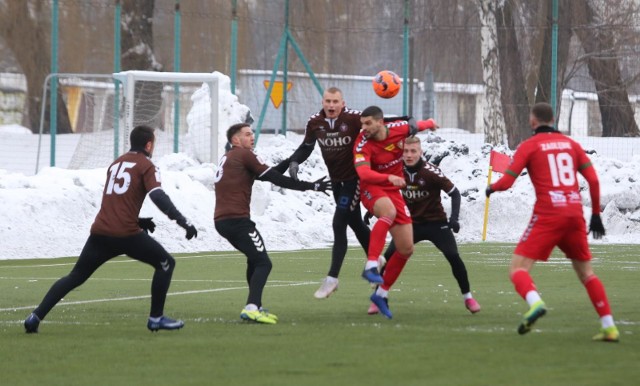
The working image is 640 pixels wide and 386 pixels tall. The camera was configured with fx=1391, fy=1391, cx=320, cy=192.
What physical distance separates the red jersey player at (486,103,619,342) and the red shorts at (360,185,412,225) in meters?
2.22

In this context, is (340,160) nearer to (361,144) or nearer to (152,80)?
(361,144)

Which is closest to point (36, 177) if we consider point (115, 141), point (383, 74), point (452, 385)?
point (115, 141)

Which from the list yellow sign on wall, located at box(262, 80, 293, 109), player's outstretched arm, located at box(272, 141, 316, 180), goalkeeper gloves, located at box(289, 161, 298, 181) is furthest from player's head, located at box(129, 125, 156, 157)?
yellow sign on wall, located at box(262, 80, 293, 109)

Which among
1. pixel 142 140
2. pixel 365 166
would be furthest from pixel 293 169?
pixel 142 140

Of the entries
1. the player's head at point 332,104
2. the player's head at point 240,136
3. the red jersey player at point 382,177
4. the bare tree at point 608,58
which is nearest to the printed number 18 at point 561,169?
the red jersey player at point 382,177

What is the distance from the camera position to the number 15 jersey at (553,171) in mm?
11086

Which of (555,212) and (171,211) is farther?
(171,211)

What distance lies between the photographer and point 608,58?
125 feet

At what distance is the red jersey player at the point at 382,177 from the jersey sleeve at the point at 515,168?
1.96m

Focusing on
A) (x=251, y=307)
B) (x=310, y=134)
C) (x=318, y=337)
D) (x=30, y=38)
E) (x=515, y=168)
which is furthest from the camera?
(x=30, y=38)

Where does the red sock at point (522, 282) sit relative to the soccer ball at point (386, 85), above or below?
below

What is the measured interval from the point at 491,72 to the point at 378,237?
24885mm

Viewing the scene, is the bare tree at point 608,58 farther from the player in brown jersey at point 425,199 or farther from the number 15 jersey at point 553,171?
the number 15 jersey at point 553,171

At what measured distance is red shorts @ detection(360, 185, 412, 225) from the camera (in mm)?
13492
